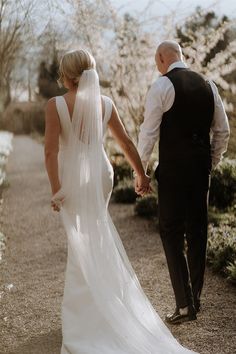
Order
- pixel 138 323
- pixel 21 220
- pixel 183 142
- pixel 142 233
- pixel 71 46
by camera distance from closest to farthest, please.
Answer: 1. pixel 138 323
2. pixel 183 142
3. pixel 142 233
4. pixel 21 220
5. pixel 71 46

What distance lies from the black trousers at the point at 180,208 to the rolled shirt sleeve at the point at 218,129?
224 millimetres

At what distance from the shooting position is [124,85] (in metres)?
11.4

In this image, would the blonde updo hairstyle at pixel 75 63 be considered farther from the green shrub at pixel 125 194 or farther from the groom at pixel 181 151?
the green shrub at pixel 125 194

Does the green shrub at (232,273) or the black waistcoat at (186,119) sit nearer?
the black waistcoat at (186,119)

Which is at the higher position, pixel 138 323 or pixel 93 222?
pixel 93 222

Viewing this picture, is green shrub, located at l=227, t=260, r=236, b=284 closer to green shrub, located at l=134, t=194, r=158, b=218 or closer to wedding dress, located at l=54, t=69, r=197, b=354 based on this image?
wedding dress, located at l=54, t=69, r=197, b=354

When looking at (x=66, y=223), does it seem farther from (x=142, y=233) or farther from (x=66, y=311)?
(x=142, y=233)

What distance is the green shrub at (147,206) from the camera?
9094 millimetres

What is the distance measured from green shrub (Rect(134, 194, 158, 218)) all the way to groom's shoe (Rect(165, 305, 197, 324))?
468cm

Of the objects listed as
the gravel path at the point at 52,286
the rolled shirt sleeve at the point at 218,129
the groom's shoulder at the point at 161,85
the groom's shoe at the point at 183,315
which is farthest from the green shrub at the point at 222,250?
the groom's shoulder at the point at 161,85

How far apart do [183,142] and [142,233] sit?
403cm

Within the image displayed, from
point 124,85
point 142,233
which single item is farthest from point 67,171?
point 124,85

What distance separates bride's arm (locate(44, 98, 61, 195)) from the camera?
3.82m

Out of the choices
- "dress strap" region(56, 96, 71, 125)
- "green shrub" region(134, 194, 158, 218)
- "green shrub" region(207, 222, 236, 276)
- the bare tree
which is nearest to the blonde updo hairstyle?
"dress strap" region(56, 96, 71, 125)
